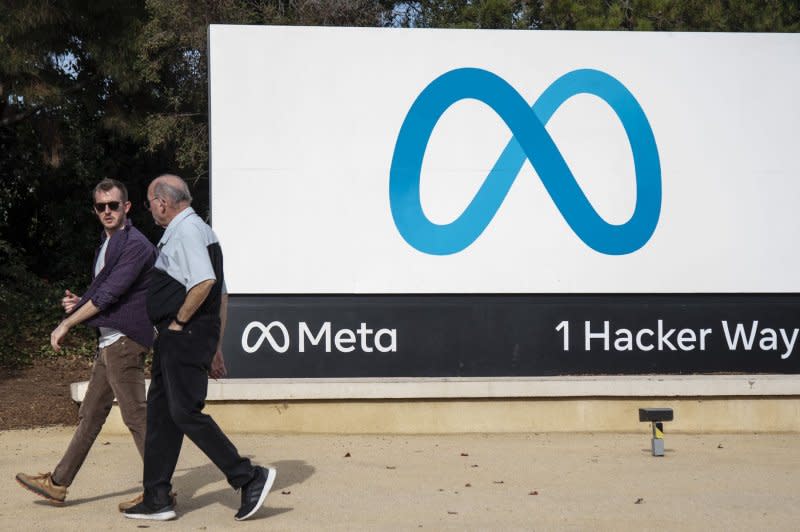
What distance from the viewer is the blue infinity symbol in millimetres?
10406

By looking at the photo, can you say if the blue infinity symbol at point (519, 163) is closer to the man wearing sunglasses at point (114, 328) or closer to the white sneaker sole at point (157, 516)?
the man wearing sunglasses at point (114, 328)

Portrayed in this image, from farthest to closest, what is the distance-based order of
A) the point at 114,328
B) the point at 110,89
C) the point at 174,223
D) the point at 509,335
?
the point at 110,89
the point at 509,335
the point at 114,328
the point at 174,223

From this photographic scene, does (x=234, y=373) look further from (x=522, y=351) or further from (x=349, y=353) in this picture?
(x=522, y=351)

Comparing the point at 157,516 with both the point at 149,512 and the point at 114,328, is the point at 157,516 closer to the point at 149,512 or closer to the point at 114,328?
the point at 149,512

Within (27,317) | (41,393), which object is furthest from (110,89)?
(41,393)

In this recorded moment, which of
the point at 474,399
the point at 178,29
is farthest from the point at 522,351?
the point at 178,29

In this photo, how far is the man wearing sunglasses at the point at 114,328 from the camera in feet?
22.2

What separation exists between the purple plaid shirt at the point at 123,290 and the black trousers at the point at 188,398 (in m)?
0.40

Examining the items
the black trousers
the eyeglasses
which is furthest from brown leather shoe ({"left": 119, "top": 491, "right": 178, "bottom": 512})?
the eyeglasses

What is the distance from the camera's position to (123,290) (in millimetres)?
6766

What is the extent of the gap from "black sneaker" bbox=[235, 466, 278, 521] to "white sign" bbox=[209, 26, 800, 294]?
12.6ft

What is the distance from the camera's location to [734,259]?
35.1 feet

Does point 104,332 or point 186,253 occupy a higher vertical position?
point 186,253

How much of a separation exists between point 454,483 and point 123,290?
8.29 feet
